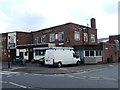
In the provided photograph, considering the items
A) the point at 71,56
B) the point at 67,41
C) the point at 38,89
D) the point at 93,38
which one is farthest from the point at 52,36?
the point at 38,89

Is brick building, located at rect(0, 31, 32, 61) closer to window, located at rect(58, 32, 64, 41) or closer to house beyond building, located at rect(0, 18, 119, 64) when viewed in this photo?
house beyond building, located at rect(0, 18, 119, 64)

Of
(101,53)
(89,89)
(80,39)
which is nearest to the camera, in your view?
(89,89)

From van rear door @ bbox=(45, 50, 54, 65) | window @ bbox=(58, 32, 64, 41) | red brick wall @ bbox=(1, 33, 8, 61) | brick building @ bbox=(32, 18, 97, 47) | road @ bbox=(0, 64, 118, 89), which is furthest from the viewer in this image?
red brick wall @ bbox=(1, 33, 8, 61)

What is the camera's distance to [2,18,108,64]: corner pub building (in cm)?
3077

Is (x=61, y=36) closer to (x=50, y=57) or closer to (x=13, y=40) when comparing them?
(x=13, y=40)

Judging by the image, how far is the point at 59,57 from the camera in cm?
2478

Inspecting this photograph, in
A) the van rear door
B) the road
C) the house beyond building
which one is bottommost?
the road

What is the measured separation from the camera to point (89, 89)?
30.3 feet

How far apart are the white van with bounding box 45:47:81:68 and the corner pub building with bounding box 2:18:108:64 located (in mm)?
4797

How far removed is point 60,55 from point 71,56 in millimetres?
2114

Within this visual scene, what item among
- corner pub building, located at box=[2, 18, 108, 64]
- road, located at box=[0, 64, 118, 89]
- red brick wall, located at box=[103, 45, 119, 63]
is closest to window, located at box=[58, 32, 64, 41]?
corner pub building, located at box=[2, 18, 108, 64]

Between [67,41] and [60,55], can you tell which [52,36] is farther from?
[60,55]

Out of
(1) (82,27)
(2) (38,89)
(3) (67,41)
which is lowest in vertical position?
(2) (38,89)

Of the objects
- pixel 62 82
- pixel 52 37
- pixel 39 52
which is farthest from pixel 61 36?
pixel 62 82
